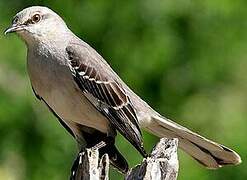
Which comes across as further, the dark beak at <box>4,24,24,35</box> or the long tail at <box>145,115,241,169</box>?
the dark beak at <box>4,24,24,35</box>

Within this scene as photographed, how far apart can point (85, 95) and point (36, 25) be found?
634 mm

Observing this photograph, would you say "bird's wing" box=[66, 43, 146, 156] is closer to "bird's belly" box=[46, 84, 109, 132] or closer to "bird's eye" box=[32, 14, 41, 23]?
"bird's belly" box=[46, 84, 109, 132]

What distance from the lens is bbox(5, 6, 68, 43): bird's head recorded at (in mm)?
8336

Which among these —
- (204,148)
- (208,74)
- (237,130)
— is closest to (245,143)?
(237,130)

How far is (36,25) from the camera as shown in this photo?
8414 millimetres

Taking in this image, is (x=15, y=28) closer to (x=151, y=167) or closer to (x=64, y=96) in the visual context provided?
(x=64, y=96)

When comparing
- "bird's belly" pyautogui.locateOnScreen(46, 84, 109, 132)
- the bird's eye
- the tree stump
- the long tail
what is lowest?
the tree stump

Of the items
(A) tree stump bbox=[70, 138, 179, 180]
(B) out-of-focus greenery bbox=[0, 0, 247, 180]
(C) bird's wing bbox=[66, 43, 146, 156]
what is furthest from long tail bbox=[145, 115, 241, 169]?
(B) out-of-focus greenery bbox=[0, 0, 247, 180]

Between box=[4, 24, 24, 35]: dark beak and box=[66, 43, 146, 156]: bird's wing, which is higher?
box=[4, 24, 24, 35]: dark beak

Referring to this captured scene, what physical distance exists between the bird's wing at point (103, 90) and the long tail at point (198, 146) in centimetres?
21

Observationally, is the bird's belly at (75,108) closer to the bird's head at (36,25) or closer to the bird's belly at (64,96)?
the bird's belly at (64,96)

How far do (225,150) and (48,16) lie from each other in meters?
1.64

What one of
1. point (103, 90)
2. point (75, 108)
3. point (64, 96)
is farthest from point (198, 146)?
point (64, 96)

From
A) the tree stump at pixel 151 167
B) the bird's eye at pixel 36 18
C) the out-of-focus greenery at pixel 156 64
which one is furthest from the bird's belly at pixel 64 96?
the out-of-focus greenery at pixel 156 64
